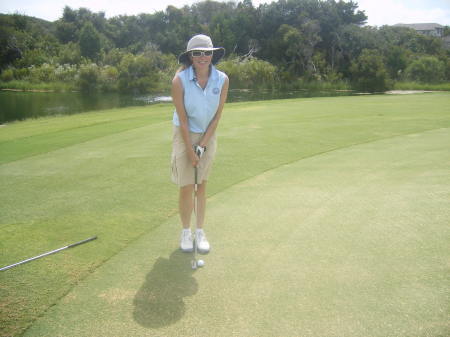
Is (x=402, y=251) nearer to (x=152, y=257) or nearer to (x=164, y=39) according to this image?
(x=152, y=257)

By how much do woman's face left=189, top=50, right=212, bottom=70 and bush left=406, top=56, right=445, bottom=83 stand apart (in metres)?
43.8

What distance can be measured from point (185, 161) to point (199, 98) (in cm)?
57

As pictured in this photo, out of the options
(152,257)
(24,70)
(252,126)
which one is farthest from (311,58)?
(152,257)

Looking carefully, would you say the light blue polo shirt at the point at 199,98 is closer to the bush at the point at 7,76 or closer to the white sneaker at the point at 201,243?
the white sneaker at the point at 201,243

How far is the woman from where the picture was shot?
3.40 metres

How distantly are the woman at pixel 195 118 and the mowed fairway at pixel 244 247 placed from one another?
1.11 ft

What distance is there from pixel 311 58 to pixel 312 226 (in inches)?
1870

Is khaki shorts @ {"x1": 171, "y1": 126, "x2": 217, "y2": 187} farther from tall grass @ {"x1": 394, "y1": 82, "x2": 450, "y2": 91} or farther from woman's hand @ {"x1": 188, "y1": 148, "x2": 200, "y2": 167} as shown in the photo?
tall grass @ {"x1": 394, "y1": 82, "x2": 450, "y2": 91}

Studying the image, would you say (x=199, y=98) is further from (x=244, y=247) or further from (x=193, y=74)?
(x=244, y=247)

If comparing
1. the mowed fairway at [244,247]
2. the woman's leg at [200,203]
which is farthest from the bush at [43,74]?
the woman's leg at [200,203]

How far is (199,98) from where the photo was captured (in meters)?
3.45

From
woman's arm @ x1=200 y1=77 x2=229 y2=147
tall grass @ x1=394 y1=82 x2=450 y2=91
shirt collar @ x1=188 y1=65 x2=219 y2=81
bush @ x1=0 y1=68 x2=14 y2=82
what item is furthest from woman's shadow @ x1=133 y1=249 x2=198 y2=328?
bush @ x1=0 y1=68 x2=14 y2=82

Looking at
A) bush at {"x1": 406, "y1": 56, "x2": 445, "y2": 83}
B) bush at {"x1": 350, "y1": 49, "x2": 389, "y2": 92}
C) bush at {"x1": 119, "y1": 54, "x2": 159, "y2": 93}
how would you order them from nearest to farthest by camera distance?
bush at {"x1": 350, "y1": 49, "x2": 389, "y2": 92}, bush at {"x1": 406, "y1": 56, "x2": 445, "y2": 83}, bush at {"x1": 119, "y1": 54, "x2": 159, "y2": 93}

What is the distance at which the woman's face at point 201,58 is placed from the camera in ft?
11.0
